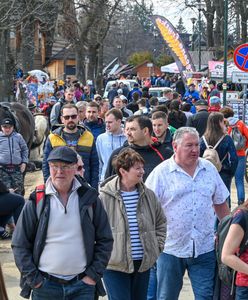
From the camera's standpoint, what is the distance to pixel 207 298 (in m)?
5.51

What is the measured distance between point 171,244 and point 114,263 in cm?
57

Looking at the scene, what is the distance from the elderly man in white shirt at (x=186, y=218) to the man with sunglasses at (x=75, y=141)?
8.24ft

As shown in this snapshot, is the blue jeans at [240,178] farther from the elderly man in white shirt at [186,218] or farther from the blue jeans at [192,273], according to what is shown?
the blue jeans at [192,273]

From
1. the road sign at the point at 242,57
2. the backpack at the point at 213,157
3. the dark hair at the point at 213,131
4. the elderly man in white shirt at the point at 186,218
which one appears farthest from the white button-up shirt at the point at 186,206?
the road sign at the point at 242,57

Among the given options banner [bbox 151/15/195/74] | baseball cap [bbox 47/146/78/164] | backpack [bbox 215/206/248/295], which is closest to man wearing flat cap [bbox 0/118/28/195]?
baseball cap [bbox 47/146/78/164]

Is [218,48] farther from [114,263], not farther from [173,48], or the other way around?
[114,263]

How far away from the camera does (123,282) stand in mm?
5375

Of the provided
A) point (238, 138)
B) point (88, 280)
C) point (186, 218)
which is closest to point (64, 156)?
point (88, 280)

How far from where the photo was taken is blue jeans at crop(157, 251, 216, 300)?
18.2 ft

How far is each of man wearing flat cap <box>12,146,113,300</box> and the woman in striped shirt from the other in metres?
0.52

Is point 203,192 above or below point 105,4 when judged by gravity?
below

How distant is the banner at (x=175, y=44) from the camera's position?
28875 millimetres

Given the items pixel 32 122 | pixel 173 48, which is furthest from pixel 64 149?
pixel 173 48

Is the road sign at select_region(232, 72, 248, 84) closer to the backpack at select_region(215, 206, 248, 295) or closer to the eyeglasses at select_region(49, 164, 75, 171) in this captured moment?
the backpack at select_region(215, 206, 248, 295)
